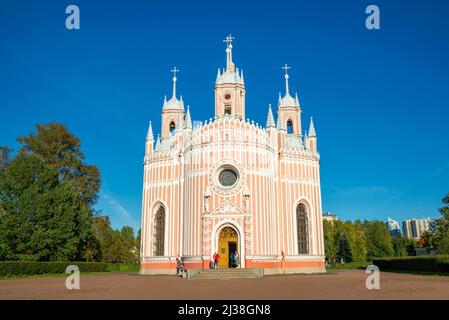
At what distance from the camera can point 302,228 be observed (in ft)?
152

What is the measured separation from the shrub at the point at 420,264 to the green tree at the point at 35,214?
34214mm

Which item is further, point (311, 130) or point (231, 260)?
point (311, 130)

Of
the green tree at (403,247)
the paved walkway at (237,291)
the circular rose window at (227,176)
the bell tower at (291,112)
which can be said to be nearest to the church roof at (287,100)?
the bell tower at (291,112)

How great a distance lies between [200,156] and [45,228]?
55.1 feet

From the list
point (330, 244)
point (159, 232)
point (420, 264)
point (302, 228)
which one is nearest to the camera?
point (420, 264)

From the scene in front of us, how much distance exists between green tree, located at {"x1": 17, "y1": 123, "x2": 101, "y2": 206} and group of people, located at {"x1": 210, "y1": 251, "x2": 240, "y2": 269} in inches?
852

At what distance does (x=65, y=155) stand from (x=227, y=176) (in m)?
22.4

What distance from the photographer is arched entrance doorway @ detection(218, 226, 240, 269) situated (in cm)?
4025

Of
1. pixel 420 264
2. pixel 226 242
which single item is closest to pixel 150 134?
pixel 226 242

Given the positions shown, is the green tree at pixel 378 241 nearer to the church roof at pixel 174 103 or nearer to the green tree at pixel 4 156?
the church roof at pixel 174 103

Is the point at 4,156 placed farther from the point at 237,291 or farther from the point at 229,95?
the point at 237,291

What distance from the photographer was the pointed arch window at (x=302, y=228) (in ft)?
150
